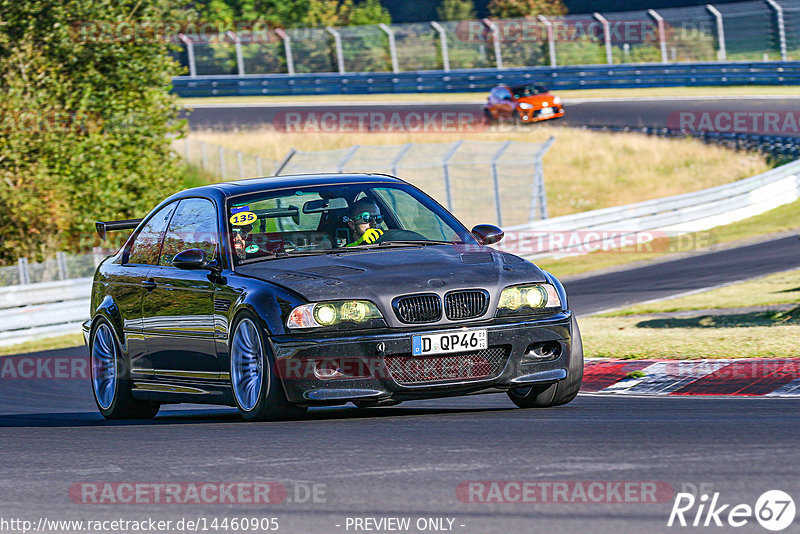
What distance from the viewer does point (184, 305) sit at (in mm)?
8438

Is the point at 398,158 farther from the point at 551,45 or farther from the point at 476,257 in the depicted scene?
the point at 551,45

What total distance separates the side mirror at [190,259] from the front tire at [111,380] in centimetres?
137

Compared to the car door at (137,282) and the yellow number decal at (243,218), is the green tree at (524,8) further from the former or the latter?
the yellow number decal at (243,218)

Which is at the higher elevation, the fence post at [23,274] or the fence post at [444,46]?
the fence post at [444,46]

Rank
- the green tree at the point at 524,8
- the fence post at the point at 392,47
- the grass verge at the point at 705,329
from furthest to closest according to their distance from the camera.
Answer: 1. the green tree at the point at 524,8
2. the fence post at the point at 392,47
3. the grass verge at the point at 705,329

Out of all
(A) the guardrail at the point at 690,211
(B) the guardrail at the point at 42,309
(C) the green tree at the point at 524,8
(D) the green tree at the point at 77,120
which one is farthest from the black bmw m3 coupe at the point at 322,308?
(C) the green tree at the point at 524,8

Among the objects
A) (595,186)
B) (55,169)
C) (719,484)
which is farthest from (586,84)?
(719,484)

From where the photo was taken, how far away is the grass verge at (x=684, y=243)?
24625mm

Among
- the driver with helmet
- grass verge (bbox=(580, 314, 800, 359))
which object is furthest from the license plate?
grass verge (bbox=(580, 314, 800, 359))

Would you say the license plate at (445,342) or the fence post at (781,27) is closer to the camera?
the license plate at (445,342)

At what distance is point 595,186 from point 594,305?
57.9ft

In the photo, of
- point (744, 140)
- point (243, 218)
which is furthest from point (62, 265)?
point (744, 140)

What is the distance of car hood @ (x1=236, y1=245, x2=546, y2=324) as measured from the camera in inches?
288

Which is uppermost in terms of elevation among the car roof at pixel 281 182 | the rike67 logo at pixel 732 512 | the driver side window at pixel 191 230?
the car roof at pixel 281 182
